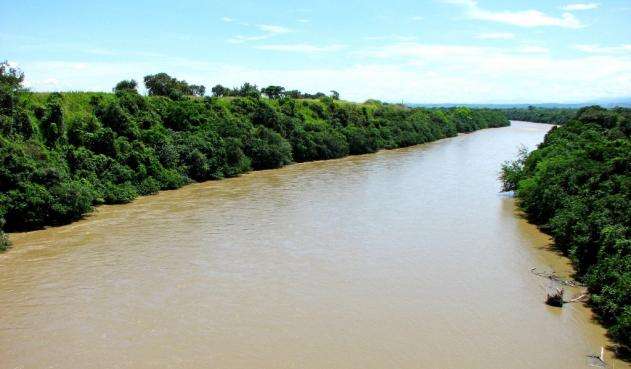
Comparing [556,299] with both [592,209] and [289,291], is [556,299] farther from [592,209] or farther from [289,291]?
[289,291]

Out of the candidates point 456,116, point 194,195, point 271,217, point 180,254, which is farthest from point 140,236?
point 456,116

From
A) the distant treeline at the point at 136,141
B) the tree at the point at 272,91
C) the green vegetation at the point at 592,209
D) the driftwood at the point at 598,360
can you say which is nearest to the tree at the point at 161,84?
the distant treeline at the point at 136,141

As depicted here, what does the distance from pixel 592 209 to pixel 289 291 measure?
1043 centimetres

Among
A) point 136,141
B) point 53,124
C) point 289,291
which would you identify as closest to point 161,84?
Result: point 136,141

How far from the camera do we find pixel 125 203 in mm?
26172

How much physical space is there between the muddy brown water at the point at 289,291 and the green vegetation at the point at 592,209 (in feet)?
2.43

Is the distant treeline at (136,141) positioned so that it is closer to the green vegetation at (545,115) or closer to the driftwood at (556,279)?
the driftwood at (556,279)

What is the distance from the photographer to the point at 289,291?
1465cm

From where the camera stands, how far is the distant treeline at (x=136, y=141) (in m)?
21.4

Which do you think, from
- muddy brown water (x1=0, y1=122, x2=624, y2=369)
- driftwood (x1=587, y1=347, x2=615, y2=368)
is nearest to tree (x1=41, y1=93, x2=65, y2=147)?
muddy brown water (x1=0, y1=122, x2=624, y2=369)

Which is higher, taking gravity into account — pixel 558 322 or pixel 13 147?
pixel 13 147

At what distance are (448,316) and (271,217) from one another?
1162 cm

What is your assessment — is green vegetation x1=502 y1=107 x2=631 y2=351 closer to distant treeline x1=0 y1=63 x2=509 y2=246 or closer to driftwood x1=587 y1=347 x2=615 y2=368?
driftwood x1=587 y1=347 x2=615 y2=368

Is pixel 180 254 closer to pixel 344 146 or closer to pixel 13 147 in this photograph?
pixel 13 147
